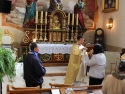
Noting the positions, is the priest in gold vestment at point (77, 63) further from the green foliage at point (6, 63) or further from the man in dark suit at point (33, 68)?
the green foliage at point (6, 63)

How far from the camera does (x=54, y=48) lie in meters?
8.22

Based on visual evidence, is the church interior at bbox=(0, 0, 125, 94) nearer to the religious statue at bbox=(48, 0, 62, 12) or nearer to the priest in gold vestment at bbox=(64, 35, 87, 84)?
the religious statue at bbox=(48, 0, 62, 12)

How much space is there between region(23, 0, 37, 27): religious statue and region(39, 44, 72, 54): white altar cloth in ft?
4.31

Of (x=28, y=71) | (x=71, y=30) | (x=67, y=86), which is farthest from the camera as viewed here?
(x=71, y=30)

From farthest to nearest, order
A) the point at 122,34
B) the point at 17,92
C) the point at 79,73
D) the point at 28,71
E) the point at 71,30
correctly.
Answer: the point at 71,30, the point at 122,34, the point at 79,73, the point at 28,71, the point at 17,92

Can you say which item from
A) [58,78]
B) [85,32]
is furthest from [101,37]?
[58,78]

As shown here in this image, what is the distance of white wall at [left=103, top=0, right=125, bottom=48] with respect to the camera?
8117mm

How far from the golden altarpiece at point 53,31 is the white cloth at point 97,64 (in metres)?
4.69

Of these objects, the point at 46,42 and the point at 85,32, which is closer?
the point at 46,42

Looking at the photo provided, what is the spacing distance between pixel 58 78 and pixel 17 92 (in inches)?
157

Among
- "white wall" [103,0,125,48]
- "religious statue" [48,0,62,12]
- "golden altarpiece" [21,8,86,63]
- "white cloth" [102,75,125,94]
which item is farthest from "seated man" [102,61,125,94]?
"religious statue" [48,0,62,12]

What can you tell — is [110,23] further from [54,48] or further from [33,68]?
[33,68]

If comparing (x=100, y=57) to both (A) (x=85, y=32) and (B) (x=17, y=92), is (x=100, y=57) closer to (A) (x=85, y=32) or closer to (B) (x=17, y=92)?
(B) (x=17, y=92)

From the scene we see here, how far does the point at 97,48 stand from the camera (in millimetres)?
3959
